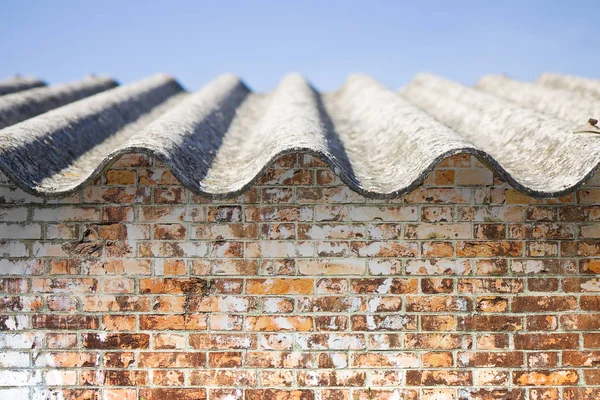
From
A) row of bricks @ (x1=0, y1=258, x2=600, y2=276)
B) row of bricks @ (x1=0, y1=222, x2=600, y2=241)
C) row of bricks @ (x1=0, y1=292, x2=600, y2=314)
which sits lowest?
row of bricks @ (x1=0, y1=292, x2=600, y2=314)

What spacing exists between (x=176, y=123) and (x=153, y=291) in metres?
1.02

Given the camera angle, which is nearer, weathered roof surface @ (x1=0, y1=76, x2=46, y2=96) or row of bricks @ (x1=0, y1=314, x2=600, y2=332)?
row of bricks @ (x1=0, y1=314, x2=600, y2=332)

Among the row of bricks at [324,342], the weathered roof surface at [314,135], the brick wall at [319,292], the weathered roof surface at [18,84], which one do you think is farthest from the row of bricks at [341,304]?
the weathered roof surface at [18,84]

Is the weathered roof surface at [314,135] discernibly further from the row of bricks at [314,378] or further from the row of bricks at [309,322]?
the row of bricks at [314,378]

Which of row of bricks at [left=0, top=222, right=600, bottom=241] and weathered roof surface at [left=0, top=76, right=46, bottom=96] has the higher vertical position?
weathered roof surface at [left=0, top=76, right=46, bottom=96]

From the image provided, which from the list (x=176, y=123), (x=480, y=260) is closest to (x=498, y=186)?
(x=480, y=260)

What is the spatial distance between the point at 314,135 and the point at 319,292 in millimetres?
767

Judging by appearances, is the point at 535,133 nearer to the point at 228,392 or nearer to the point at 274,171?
the point at 274,171

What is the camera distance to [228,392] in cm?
289

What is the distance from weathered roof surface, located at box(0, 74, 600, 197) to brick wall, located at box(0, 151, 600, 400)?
17 centimetres

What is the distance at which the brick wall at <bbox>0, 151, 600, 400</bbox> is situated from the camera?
9.42 feet

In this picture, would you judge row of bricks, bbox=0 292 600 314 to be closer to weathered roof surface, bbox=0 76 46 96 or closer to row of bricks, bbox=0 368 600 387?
row of bricks, bbox=0 368 600 387

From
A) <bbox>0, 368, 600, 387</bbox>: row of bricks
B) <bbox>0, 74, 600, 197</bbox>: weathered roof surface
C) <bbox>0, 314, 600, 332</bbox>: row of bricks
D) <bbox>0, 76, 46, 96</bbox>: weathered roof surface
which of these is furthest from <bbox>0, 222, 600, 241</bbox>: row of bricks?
<bbox>0, 76, 46, 96</bbox>: weathered roof surface

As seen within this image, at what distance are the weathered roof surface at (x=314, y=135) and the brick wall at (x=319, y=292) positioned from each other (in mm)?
170
